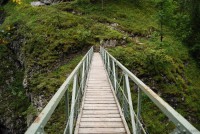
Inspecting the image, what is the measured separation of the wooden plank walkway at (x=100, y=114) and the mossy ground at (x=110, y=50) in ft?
16.6

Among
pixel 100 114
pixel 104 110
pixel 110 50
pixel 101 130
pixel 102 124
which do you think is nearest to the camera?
pixel 101 130

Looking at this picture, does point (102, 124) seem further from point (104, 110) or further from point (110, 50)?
point (110, 50)

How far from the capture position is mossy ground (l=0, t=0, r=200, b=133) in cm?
1894

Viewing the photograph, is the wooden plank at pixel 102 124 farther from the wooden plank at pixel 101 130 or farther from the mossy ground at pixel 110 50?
the mossy ground at pixel 110 50

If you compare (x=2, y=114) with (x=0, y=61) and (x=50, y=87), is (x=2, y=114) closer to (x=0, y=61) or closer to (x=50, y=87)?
(x=50, y=87)

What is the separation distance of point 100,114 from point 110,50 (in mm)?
16864

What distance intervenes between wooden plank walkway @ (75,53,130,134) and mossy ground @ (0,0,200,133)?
507 centimetres

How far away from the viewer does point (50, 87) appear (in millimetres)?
16938

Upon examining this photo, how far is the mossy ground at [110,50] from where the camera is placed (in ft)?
62.1

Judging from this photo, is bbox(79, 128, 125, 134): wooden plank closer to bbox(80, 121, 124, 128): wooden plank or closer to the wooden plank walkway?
the wooden plank walkway

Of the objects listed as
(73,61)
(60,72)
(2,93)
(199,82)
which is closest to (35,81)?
(60,72)

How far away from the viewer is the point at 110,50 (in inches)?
910

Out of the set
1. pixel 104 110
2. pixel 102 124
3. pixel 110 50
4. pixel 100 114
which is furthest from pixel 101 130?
pixel 110 50

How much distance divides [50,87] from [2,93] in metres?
9.00
